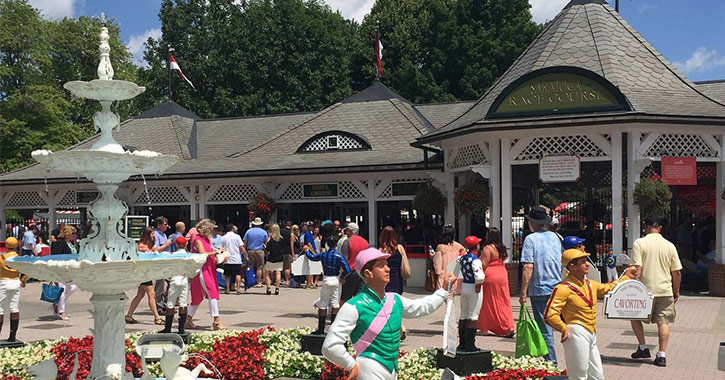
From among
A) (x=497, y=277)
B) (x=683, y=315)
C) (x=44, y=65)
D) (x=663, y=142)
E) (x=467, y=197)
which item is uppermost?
(x=44, y=65)

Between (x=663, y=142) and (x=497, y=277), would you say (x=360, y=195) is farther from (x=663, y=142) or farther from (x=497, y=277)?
(x=497, y=277)

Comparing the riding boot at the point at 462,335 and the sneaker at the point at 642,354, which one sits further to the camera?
the sneaker at the point at 642,354

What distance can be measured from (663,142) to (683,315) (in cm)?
442

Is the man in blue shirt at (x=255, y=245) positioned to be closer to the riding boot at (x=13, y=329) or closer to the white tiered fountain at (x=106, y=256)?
the riding boot at (x=13, y=329)

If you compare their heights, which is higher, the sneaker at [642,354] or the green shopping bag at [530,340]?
the green shopping bag at [530,340]

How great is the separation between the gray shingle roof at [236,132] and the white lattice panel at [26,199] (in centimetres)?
612

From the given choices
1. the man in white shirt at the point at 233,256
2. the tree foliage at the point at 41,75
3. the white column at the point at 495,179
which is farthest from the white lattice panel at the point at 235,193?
the tree foliage at the point at 41,75

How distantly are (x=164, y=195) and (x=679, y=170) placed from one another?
17031 mm

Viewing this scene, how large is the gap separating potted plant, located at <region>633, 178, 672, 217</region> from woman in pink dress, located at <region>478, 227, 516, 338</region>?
19.3 ft

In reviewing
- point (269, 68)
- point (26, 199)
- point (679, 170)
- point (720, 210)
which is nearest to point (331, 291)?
point (679, 170)

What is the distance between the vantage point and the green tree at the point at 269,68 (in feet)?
157

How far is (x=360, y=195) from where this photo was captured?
944 inches

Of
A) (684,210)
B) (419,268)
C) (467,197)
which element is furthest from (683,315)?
(684,210)

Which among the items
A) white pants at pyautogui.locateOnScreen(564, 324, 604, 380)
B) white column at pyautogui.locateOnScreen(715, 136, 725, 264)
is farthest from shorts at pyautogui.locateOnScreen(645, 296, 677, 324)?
white column at pyautogui.locateOnScreen(715, 136, 725, 264)
